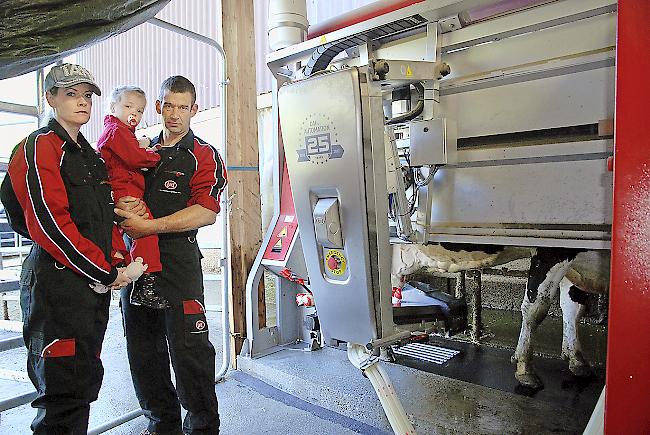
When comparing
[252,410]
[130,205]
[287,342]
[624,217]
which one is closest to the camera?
[624,217]

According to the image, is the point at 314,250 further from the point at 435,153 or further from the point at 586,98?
the point at 586,98

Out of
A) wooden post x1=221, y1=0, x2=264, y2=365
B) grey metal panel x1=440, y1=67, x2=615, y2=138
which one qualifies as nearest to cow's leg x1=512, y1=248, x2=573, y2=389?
grey metal panel x1=440, y1=67, x2=615, y2=138

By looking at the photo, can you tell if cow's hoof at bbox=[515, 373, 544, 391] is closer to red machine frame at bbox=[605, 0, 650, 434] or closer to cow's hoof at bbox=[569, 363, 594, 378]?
cow's hoof at bbox=[569, 363, 594, 378]

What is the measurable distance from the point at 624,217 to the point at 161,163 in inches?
66.1

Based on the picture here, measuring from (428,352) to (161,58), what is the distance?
179 inches

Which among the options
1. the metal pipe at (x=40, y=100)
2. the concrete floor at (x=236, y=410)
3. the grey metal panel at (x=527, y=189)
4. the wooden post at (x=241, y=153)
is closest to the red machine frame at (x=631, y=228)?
the grey metal panel at (x=527, y=189)

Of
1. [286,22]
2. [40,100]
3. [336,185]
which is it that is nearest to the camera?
A: [336,185]

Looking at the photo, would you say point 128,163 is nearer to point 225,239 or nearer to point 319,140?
point 319,140

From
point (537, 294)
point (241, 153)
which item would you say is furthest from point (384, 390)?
point (241, 153)

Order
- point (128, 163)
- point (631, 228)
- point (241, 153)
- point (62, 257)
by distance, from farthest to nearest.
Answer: point (241, 153), point (128, 163), point (62, 257), point (631, 228)

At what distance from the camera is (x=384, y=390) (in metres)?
1.76

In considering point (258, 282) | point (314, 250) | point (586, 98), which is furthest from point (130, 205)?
point (586, 98)

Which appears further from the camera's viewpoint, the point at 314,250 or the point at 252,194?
the point at 252,194

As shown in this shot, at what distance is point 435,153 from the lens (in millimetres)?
1980
